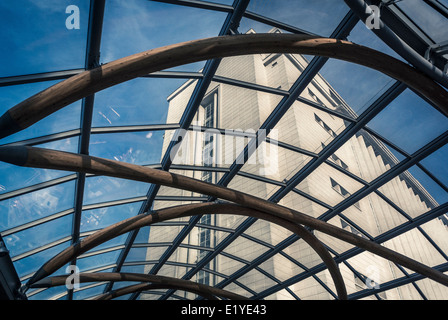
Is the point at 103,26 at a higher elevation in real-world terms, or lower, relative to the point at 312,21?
lower

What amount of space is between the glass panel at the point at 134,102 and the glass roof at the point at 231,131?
0.04 metres

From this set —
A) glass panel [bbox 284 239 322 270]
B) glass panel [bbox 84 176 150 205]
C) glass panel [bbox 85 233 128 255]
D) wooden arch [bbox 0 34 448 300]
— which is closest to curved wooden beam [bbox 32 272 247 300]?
glass panel [bbox 85 233 128 255]

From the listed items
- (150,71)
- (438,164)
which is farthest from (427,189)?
(150,71)

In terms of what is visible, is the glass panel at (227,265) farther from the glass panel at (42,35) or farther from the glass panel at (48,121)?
the glass panel at (42,35)

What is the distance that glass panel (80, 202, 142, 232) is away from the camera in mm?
17484

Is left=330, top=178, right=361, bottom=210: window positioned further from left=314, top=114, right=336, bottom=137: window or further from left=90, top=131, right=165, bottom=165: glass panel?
left=90, top=131, right=165, bottom=165: glass panel

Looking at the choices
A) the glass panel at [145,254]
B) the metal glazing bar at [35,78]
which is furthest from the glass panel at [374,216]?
the metal glazing bar at [35,78]

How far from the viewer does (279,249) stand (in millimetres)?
22375

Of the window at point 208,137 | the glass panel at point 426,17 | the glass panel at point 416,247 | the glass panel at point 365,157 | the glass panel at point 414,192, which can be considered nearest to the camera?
the glass panel at point 426,17

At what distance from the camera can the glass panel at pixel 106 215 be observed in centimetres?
1748

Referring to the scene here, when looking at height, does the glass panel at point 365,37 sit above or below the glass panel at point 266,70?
below

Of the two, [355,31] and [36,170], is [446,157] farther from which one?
[36,170]

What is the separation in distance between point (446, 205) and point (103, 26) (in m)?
15.7

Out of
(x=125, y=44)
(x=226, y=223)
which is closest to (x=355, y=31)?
(x=125, y=44)
